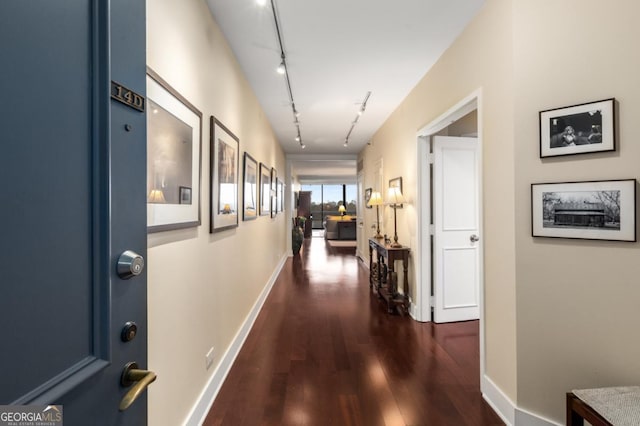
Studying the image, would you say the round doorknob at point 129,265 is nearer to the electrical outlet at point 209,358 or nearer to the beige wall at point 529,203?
the electrical outlet at point 209,358

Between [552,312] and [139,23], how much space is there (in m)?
2.33

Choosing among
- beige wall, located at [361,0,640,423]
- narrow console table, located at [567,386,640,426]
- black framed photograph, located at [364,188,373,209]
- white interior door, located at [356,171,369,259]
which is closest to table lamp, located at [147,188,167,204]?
beige wall, located at [361,0,640,423]

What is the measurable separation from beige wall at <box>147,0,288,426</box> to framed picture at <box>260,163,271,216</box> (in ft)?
3.59

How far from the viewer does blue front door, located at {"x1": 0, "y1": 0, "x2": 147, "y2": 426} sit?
453 millimetres

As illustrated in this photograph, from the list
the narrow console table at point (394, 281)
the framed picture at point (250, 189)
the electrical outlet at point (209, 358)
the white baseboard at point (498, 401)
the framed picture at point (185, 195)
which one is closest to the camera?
the framed picture at point (185, 195)

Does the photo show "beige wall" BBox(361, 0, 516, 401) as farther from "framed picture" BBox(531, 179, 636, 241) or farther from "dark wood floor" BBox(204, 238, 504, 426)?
"dark wood floor" BBox(204, 238, 504, 426)

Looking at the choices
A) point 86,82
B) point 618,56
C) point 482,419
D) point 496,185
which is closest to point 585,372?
point 482,419

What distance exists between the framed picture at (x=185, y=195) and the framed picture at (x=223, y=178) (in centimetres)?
36

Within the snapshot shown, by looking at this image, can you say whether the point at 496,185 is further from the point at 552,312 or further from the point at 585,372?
the point at 585,372

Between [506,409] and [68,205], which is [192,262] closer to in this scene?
[68,205]

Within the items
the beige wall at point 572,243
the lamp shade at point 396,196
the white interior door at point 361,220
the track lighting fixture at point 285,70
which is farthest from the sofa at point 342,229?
Result: the beige wall at point 572,243

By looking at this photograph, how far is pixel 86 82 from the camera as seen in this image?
1.91 feet

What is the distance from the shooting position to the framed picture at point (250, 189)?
3035mm

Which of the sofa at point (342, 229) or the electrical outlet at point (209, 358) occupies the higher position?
the sofa at point (342, 229)
